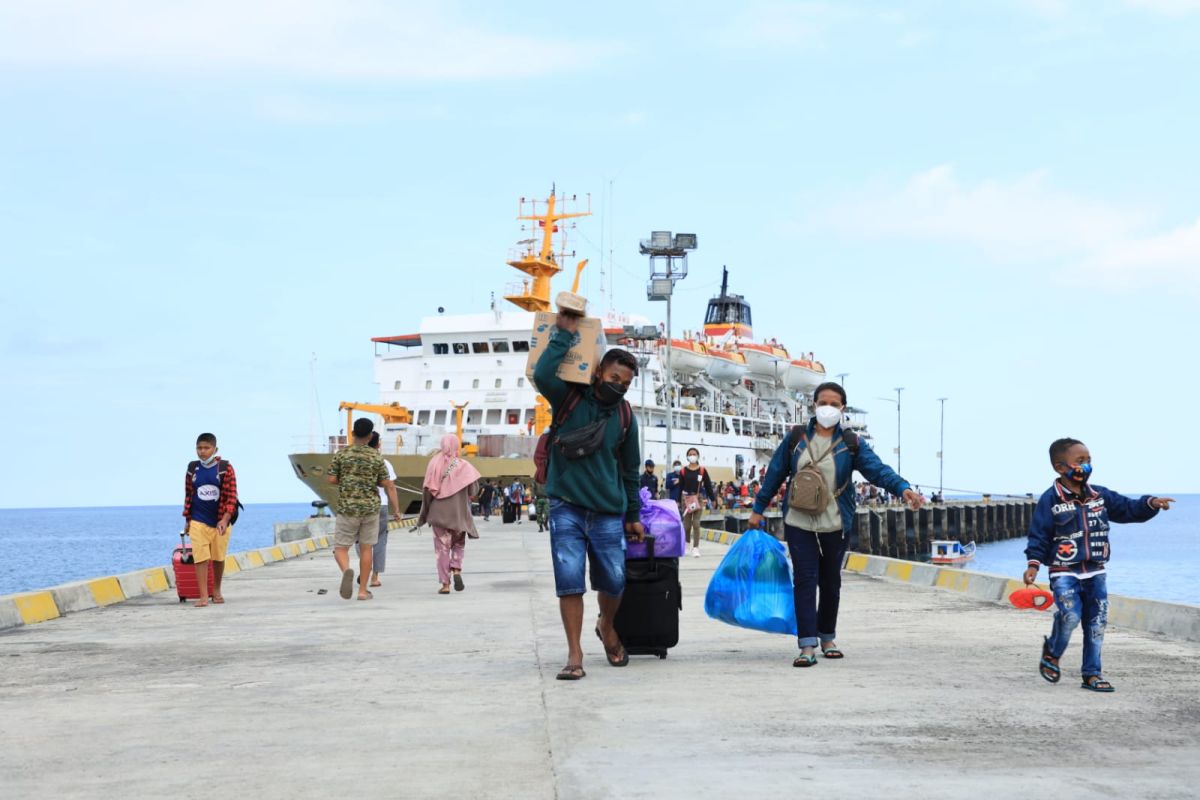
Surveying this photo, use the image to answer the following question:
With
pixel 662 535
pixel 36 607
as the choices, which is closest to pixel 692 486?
pixel 36 607

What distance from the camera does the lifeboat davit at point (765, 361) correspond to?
67.6 meters

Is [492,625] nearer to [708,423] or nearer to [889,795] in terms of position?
[889,795]

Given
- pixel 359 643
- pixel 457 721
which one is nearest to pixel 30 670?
pixel 359 643

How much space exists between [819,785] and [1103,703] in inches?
88.7

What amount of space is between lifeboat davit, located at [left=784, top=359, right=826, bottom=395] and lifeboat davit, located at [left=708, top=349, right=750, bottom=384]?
235 inches

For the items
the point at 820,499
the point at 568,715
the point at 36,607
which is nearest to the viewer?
the point at 568,715

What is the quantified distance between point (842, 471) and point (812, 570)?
0.53m

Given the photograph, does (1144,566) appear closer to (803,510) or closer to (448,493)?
(448,493)

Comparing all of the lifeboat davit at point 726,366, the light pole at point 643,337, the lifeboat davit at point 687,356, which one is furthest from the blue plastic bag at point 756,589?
the lifeboat davit at point 726,366

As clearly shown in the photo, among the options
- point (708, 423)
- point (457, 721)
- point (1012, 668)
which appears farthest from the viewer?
point (708, 423)

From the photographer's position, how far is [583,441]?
22.2ft

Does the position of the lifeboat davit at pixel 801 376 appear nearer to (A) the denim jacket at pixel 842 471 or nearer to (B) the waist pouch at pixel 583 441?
(A) the denim jacket at pixel 842 471

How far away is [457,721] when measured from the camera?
17.7 ft

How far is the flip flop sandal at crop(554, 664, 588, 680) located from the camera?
6.65 m
